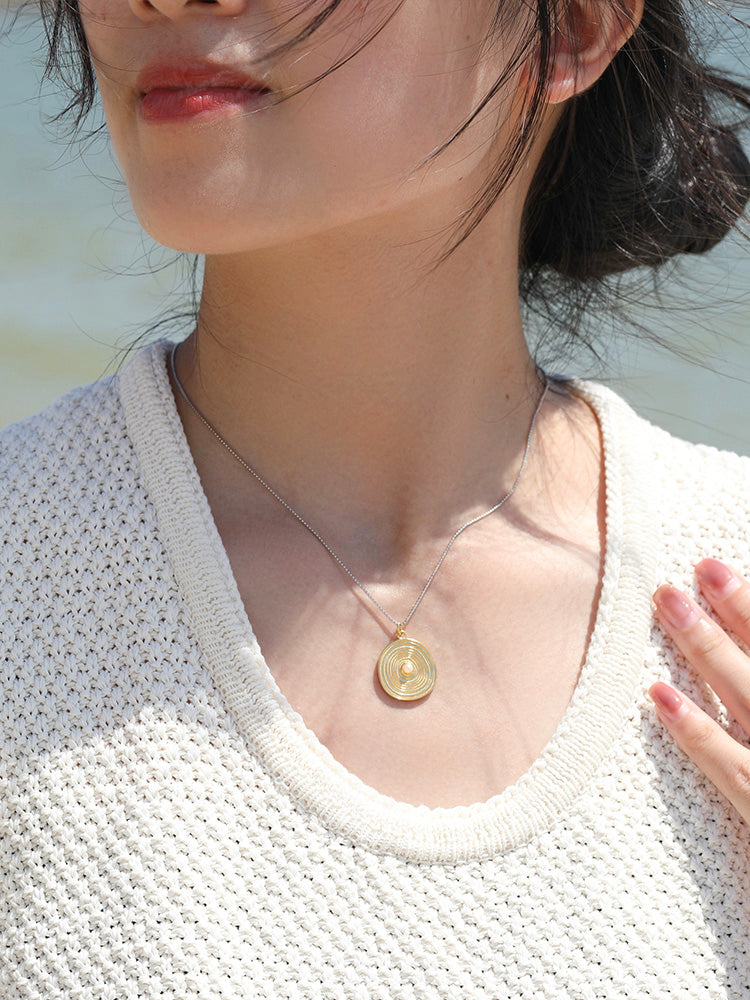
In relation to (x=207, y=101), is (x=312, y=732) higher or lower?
lower

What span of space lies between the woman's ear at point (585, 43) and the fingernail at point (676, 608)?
0.49 m

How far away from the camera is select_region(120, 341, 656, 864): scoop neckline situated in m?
1.05

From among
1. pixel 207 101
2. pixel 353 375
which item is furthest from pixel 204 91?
pixel 353 375

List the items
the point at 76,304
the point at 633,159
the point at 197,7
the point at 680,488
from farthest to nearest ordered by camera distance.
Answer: the point at 76,304, the point at 633,159, the point at 680,488, the point at 197,7

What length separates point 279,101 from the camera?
39.2 inches

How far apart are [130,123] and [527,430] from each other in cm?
54

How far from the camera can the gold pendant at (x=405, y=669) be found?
1143mm

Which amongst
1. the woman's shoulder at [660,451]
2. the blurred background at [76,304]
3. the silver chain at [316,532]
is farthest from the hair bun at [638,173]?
the blurred background at [76,304]

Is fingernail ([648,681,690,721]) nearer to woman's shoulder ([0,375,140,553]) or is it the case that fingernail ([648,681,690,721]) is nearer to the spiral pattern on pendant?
the spiral pattern on pendant

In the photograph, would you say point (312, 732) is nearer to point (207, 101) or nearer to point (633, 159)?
point (207, 101)

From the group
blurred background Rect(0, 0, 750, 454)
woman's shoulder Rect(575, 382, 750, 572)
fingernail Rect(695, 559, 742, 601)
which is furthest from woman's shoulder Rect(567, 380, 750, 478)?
blurred background Rect(0, 0, 750, 454)

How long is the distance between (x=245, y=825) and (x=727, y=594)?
0.51 m

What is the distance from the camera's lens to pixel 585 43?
1.24 m

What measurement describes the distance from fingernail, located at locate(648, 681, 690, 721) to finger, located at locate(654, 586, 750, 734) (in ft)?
0.17
